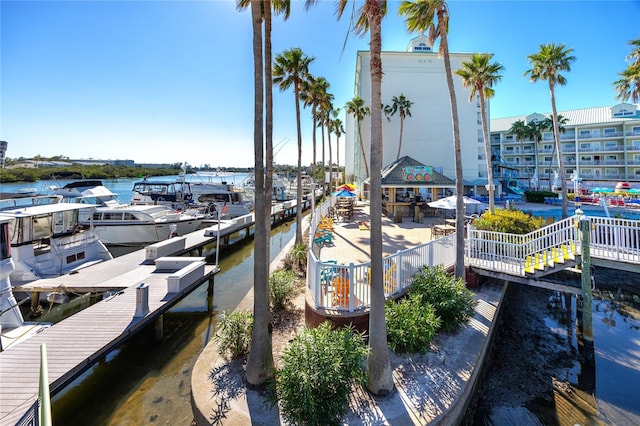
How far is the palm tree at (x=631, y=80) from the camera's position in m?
15.4

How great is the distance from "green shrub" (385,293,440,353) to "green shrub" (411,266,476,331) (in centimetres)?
73

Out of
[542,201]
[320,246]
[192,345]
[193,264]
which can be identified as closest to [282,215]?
[320,246]

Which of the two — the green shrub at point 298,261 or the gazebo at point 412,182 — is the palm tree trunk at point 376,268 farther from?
the gazebo at point 412,182

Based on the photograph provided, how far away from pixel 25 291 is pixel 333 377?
12.2 metres

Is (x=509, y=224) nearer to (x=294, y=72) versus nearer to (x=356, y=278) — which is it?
(x=356, y=278)

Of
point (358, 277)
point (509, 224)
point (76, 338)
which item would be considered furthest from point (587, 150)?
point (76, 338)

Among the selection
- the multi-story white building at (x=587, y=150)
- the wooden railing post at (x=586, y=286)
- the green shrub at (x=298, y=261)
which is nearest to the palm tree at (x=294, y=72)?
the green shrub at (x=298, y=261)

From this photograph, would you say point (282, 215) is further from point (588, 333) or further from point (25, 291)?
point (588, 333)

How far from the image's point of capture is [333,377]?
14.6ft

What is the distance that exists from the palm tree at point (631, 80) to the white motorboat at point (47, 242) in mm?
30162

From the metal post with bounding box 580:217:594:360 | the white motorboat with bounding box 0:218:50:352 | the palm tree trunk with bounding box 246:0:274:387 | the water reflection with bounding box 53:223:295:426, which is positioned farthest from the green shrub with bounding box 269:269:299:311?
the metal post with bounding box 580:217:594:360

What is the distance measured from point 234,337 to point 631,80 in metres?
25.9

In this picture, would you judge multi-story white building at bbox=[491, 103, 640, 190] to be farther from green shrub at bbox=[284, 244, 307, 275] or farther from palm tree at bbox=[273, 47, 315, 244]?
green shrub at bbox=[284, 244, 307, 275]

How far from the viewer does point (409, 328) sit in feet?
20.3
